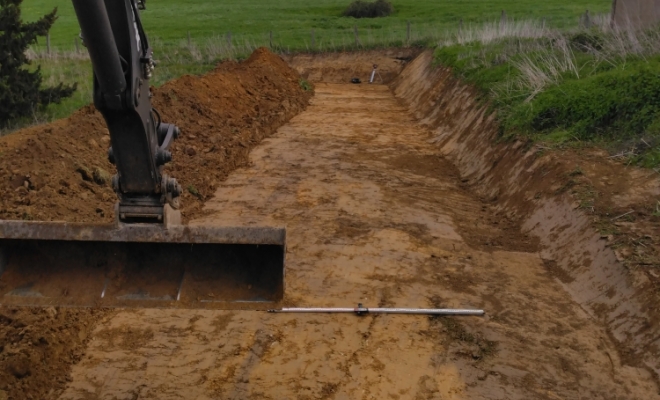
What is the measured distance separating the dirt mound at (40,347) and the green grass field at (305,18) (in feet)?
91.9

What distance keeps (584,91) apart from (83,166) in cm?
791

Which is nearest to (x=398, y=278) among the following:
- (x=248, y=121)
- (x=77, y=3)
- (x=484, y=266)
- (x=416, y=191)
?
(x=484, y=266)

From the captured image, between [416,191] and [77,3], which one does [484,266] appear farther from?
[77,3]

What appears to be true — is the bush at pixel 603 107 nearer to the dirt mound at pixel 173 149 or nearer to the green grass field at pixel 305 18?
the dirt mound at pixel 173 149

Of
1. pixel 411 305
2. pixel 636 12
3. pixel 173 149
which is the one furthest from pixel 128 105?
pixel 636 12

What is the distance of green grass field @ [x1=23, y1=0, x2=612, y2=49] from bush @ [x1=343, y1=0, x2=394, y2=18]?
108 centimetres

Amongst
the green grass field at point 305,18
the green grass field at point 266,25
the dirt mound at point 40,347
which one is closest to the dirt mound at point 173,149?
the dirt mound at point 40,347

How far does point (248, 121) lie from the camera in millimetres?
15891

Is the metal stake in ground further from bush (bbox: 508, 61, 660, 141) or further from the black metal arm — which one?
bush (bbox: 508, 61, 660, 141)

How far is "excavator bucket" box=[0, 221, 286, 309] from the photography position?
5.12 metres

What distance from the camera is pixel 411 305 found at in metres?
7.21

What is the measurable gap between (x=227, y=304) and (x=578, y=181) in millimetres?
5734

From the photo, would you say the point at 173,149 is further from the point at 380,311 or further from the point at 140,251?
the point at 140,251

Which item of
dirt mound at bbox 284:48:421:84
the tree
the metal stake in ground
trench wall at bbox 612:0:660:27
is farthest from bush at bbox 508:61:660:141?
dirt mound at bbox 284:48:421:84
